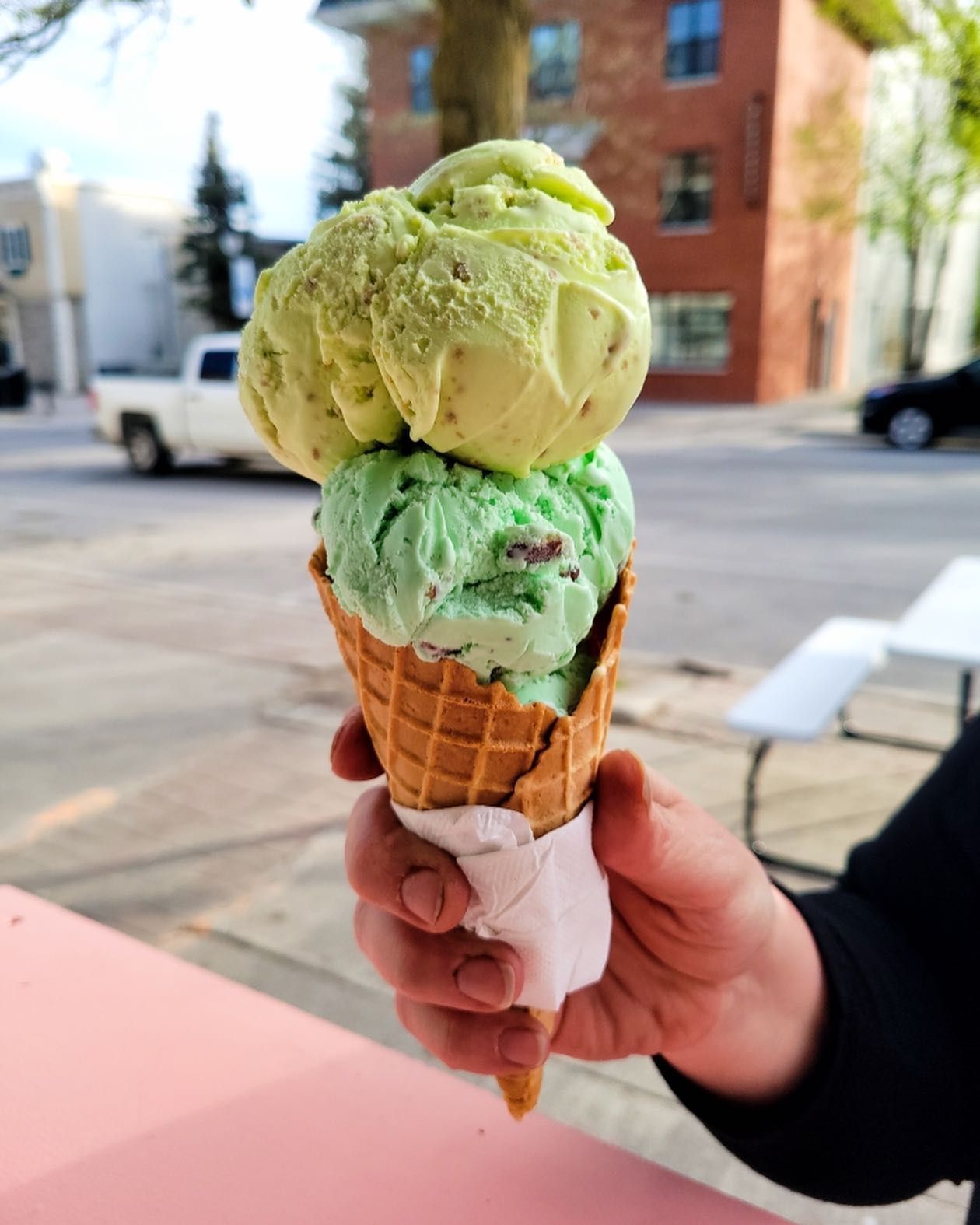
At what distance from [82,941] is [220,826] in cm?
218

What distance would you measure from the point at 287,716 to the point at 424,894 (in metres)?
3.91

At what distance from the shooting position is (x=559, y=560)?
1.23m

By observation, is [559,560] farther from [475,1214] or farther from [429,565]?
[475,1214]

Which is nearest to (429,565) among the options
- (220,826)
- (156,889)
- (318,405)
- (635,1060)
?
(318,405)

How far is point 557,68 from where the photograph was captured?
663 inches

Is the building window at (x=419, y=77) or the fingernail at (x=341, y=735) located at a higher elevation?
the building window at (x=419, y=77)

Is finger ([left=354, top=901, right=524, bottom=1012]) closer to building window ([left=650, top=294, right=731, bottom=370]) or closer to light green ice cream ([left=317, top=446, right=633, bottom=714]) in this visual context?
light green ice cream ([left=317, top=446, right=633, bottom=714])

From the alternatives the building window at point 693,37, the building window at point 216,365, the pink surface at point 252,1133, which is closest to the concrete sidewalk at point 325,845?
the pink surface at point 252,1133

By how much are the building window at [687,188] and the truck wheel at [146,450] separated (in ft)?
43.6

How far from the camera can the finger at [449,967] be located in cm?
132

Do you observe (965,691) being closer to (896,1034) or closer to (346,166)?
(896,1034)

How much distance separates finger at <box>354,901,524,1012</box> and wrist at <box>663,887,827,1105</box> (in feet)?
1.28

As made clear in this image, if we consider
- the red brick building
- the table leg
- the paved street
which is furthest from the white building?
the table leg

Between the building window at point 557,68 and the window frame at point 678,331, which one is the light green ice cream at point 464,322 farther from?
the window frame at point 678,331
